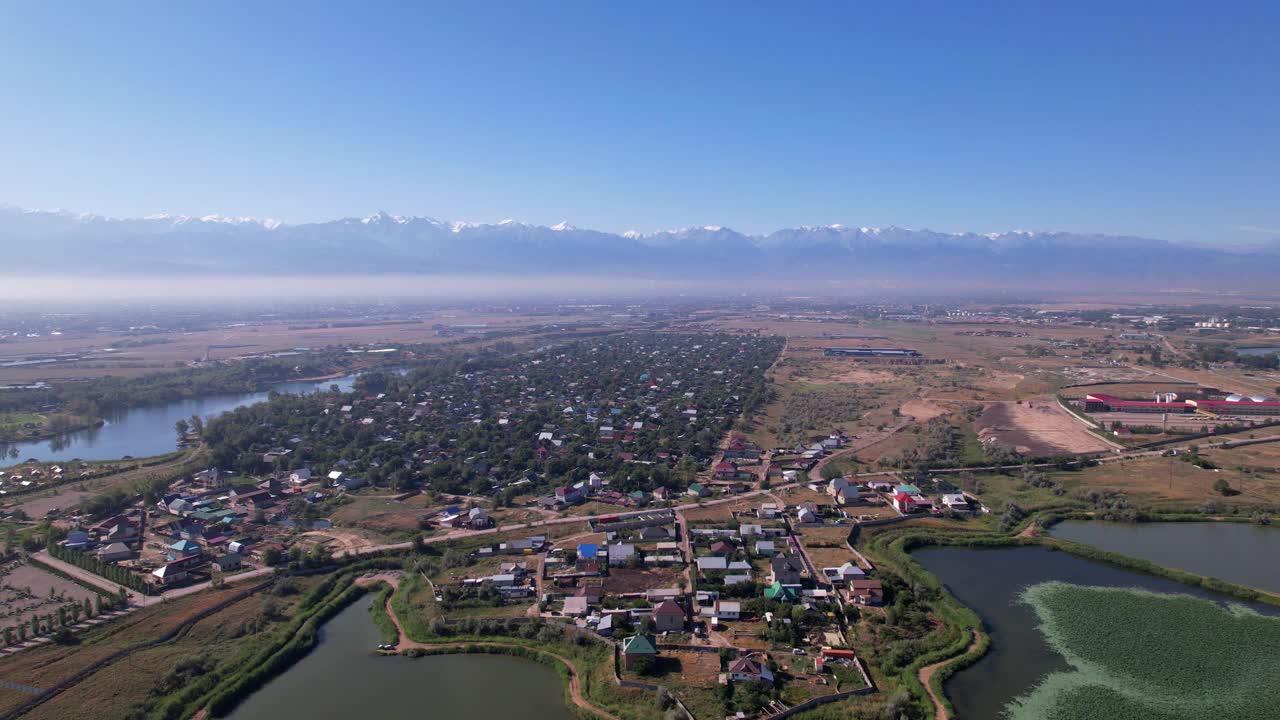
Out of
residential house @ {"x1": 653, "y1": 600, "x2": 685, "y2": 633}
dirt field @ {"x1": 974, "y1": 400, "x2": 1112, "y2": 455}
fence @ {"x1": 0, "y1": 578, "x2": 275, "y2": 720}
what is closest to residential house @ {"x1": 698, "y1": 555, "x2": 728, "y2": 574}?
residential house @ {"x1": 653, "y1": 600, "x2": 685, "y2": 633}

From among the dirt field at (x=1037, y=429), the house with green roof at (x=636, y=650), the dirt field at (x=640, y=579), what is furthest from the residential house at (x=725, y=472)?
the dirt field at (x=1037, y=429)

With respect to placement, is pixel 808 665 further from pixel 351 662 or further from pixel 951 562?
pixel 351 662

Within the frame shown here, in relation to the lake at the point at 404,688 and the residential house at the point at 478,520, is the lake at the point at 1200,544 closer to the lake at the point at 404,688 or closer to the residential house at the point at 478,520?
the lake at the point at 404,688

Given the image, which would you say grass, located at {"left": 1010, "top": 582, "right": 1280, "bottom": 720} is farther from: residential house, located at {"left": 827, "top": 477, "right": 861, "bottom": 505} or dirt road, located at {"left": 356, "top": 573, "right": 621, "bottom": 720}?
dirt road, located at {"left": 356, "top": 573, "right": 621, "bottom": 720}

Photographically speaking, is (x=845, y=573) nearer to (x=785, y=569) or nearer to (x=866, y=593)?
(x=866, y=593)

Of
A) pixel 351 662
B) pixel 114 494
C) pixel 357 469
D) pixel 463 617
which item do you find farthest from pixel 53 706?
pixel 357 469

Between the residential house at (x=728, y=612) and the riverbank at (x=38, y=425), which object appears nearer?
the residential house at (x=728, y=612)
